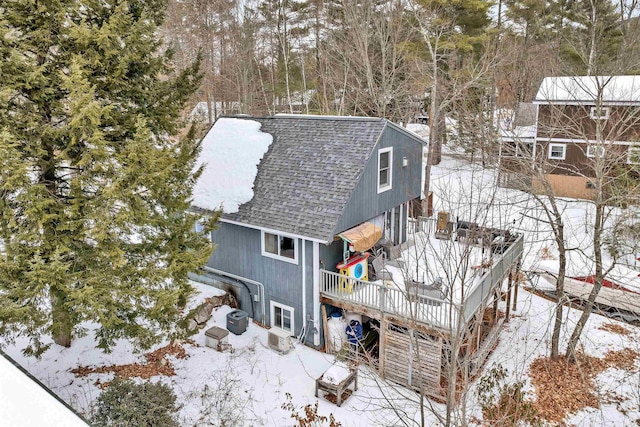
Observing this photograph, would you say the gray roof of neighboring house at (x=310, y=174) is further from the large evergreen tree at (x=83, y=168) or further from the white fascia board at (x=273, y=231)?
the large evergreen tree at (x=83, y=168)

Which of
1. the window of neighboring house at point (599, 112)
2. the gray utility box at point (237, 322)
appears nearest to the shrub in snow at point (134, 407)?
the gray utility box at point (237, 322)

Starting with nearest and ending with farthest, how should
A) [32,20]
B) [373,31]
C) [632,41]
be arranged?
[32,20]
[632,41]
[373,31]

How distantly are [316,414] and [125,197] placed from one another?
649cm

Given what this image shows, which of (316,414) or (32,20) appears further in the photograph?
(316,414)

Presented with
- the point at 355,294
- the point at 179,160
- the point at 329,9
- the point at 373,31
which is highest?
the point at 329,9

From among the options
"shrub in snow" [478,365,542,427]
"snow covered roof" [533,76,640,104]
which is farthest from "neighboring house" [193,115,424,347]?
"snow covered roof" [533,76,640,104]

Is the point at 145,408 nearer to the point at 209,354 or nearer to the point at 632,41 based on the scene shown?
the point at 209,354

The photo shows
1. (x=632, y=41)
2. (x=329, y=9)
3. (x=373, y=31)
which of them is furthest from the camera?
(x=329, y=9)

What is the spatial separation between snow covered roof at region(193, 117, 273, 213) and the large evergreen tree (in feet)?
14.1

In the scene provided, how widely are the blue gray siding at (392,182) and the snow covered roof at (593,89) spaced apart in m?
4.60

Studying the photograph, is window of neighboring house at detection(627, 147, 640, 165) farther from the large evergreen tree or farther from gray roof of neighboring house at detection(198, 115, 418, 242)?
the large evergreen tree

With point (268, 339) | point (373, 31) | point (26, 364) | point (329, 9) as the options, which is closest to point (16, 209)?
point (26, 364)

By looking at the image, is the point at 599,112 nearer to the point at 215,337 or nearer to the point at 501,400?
the point at 501,400

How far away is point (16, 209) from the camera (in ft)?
29.3
